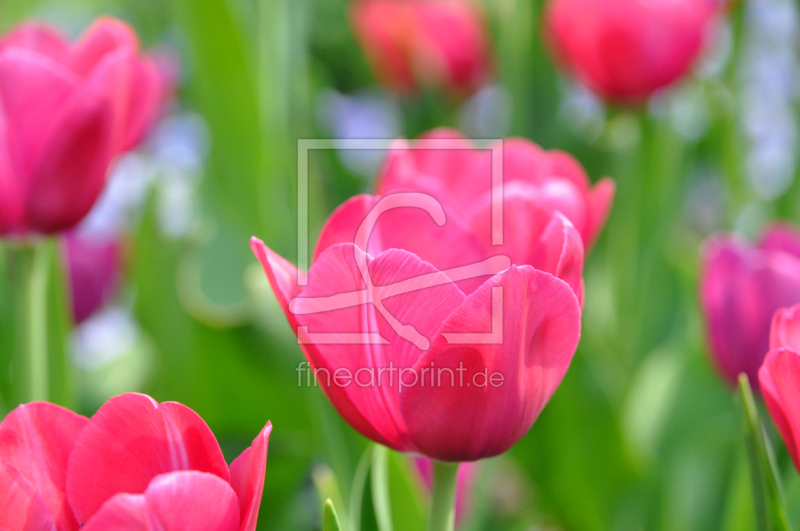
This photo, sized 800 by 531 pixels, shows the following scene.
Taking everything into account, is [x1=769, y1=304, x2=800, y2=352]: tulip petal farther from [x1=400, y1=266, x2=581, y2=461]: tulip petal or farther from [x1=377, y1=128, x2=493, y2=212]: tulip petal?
[x1=377, y1=128, x2=493, y2=212]: tulip petal

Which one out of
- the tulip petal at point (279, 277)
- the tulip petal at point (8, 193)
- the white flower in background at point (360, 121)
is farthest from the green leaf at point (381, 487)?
the white flower in background at point (360, 121)

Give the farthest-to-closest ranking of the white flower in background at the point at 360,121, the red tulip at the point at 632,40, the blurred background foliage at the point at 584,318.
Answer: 1. the white flower in background at the point at 360,121
2. the red tulip at the point at 632,40
3. the blurred background foliage at the point at 584,318

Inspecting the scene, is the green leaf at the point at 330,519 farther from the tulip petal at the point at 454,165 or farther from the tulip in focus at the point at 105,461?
the tulip petal at the point at 454,165

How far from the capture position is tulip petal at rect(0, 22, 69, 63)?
1.52 ft

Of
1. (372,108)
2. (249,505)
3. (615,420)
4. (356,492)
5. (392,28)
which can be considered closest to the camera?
(249,505)

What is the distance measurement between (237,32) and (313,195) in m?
0.16

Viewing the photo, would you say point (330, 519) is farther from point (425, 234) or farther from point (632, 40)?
point (632, 40)

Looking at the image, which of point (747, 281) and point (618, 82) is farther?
point (618, 82)

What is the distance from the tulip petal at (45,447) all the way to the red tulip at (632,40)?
64 cm

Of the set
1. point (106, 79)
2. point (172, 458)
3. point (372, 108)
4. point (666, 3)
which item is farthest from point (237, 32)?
point (372, 108)

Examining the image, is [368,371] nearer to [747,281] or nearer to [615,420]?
[747,281]

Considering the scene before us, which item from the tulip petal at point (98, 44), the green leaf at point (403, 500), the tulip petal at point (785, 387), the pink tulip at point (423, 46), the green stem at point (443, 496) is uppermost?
the pink tulip at point (423, 46)

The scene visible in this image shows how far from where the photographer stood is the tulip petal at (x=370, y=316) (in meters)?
0.28

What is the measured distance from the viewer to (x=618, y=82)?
774mm
